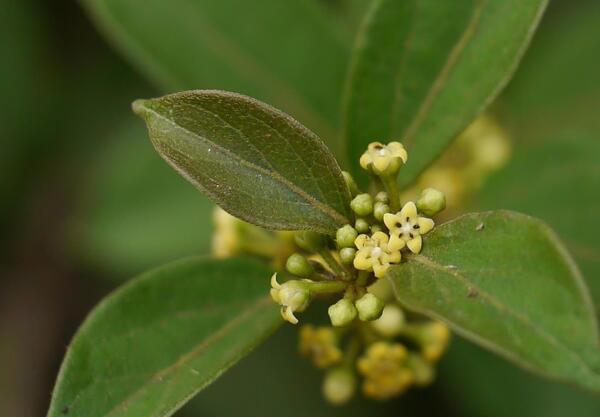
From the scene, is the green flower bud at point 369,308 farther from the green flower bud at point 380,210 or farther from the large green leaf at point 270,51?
the large green leaf at point 270,51

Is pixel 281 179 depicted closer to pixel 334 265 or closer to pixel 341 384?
pixel 334 265

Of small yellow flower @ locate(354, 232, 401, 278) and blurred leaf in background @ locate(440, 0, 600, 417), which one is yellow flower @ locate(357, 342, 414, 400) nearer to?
small yellow flower @ locate(354, 232, 401, 278)

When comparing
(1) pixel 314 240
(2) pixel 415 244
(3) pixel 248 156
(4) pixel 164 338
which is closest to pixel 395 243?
(2) pixel 415 244

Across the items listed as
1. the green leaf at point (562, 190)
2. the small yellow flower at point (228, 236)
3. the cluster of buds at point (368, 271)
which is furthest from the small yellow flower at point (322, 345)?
the green leaf at point (562, 190)

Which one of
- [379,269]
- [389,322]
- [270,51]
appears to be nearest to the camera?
[379,269]

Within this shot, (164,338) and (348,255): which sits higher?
(348,255)

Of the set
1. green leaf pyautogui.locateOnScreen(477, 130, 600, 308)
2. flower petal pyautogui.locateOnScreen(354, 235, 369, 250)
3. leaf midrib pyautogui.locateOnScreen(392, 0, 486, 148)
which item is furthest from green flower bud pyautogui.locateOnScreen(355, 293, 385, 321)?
green leaf pyautogui.locateOnScreen(477, 130, 600, 308)
